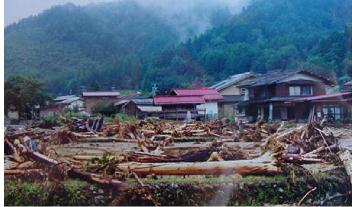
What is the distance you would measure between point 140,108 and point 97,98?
1.07ft

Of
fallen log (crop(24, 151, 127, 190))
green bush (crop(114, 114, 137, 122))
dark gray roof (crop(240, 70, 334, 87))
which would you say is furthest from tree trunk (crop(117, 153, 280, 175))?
dark gray roof (crop(240, 70, 334, 87))

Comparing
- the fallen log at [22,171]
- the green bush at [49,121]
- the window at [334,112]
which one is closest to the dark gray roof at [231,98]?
the window at [334,112]

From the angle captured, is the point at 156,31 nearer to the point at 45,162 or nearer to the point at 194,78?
the point at 194,78

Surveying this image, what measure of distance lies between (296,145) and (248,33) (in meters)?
0.88

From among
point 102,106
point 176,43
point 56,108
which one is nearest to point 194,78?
point 176,43

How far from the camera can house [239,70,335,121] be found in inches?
182

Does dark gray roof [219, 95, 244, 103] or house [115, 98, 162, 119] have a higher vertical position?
dark gray roof [219, 95, 244, 103]

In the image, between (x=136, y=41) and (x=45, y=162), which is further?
(x=136, y=41)

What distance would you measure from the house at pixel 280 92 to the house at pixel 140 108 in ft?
2.09

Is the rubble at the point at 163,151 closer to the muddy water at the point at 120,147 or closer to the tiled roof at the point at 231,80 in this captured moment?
the muddy water at the point at 120,147

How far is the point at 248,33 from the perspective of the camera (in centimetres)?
472

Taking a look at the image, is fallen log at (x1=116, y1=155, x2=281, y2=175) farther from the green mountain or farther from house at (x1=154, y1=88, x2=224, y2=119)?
the green mountain

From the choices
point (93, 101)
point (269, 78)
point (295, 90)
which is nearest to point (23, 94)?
point (93, 101)

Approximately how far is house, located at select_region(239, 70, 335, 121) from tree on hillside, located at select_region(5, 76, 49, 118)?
1451mm
